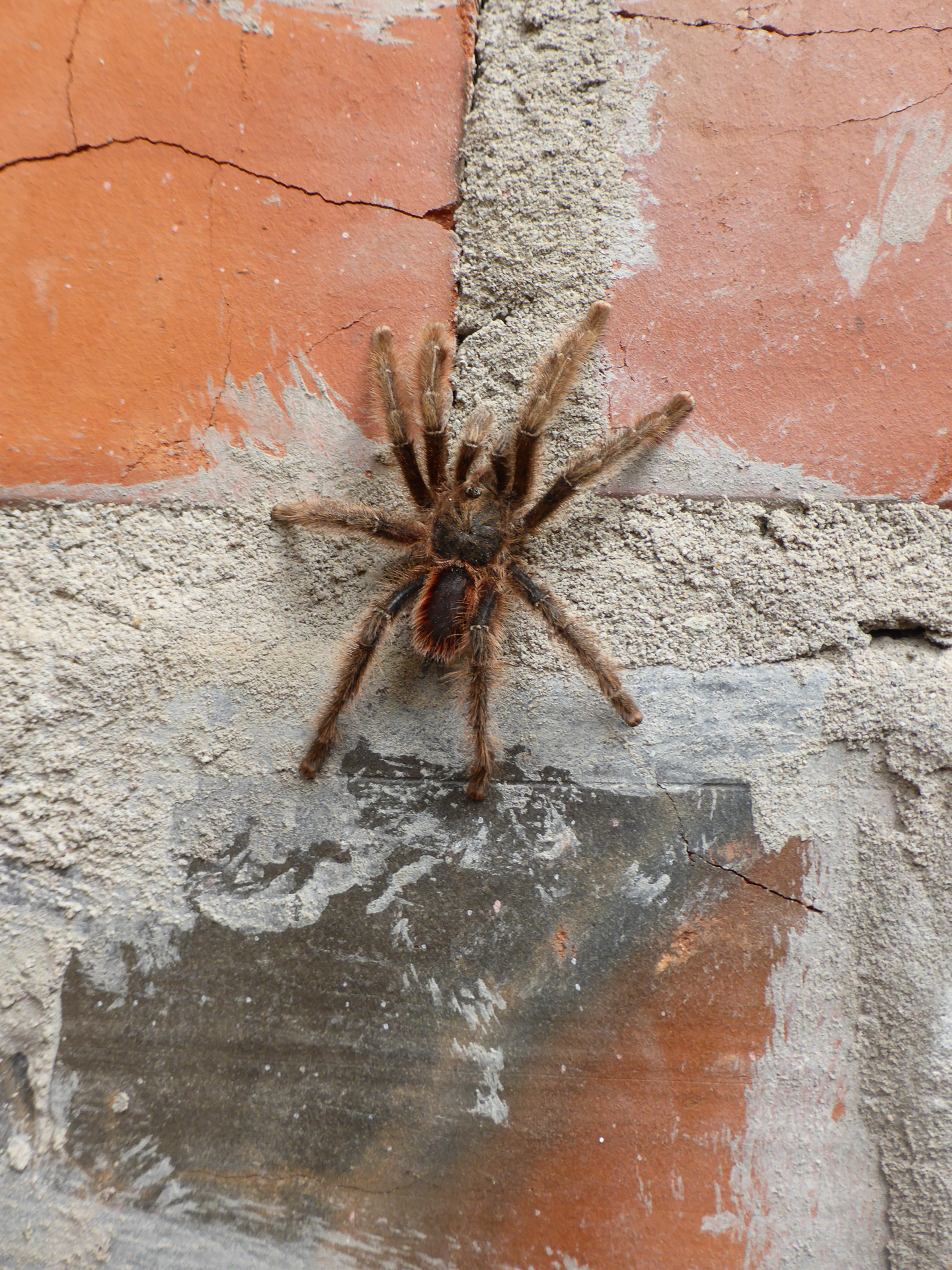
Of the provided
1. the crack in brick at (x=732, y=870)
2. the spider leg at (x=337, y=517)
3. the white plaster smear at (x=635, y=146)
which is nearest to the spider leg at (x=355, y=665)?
the spider leg at (x=337, y=517)

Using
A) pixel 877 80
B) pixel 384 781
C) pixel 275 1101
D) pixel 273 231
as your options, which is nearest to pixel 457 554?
pixel 384 781

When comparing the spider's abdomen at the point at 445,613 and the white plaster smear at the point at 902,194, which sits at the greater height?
the white plaster smear at the point at 902,194

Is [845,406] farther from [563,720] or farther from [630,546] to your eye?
[563,720]

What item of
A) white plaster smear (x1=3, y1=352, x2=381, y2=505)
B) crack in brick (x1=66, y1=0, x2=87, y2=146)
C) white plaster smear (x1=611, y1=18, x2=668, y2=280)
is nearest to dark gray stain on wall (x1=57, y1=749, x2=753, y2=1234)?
white plaster smear (x1=3, y1=352, x2=381, y2=505)

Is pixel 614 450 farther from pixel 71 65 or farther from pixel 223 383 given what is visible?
pixel 71 65

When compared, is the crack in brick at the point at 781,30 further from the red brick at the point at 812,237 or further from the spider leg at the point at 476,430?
the spider leg at the point at 476,430

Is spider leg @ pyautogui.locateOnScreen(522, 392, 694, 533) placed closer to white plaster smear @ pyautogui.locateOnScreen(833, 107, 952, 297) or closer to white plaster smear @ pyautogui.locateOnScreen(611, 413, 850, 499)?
white plaster smear @ pyautogui.locateOnScreen(611, 413, 850, 499)
